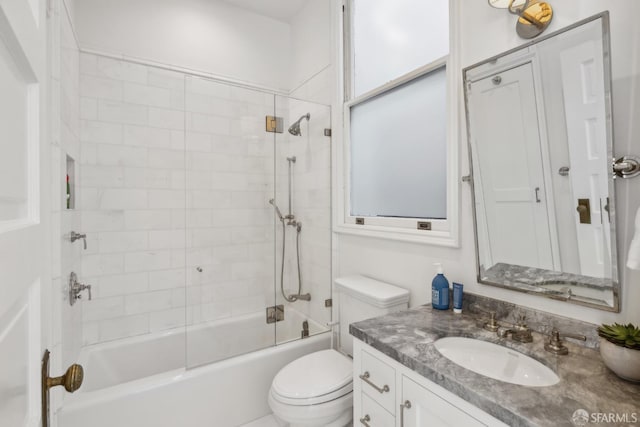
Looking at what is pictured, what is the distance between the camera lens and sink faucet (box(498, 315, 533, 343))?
43.5 inches

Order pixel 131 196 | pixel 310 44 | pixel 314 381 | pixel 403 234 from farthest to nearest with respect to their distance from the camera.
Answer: pixel 310 44 < pixel 131 196 < pixel 403 234 < pixel 314 381

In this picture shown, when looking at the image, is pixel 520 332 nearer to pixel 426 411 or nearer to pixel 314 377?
pixel 426 411

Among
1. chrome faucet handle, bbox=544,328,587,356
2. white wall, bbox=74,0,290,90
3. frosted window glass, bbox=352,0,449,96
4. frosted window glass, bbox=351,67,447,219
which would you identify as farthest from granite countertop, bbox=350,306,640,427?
white wall, bbox=74,0,290,90

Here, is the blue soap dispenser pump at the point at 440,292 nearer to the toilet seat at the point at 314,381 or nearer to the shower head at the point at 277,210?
the toilet seat at the point at 314,381

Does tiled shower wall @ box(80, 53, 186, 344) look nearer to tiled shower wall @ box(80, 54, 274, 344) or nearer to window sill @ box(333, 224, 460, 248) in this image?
tiled shower wall @ box(80, 54, 274, 344)

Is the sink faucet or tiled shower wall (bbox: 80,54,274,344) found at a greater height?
tiled shower wall (bbox: 80,54,274,344)

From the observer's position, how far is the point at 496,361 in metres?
1.10

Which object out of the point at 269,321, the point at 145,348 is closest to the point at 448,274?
the point at 269,321

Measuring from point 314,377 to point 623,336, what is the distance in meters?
1.28

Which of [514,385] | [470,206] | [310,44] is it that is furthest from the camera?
[310,44]

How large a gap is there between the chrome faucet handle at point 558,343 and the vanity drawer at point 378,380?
0.53 m

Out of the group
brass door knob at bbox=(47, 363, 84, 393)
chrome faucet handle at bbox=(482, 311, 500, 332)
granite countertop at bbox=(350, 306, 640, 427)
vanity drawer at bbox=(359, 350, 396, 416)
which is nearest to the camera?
brass door knob at bbox=(47, 363, 84, 393)

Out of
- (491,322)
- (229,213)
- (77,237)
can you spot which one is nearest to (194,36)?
(229,213)

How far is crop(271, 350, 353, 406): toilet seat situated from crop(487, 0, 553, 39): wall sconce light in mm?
1729
